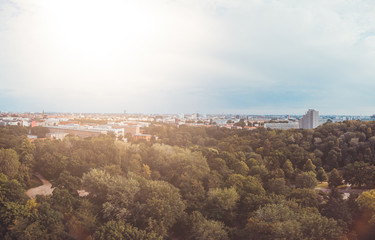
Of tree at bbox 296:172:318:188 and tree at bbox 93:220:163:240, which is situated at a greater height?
tree at bbox 296:172:318:188

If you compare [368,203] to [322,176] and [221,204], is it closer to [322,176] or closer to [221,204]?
[221,204]

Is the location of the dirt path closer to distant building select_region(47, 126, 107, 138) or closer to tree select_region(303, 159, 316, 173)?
distant building select_region(47, 126, 107, 138)

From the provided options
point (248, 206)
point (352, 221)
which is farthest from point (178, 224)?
point (352, 221)

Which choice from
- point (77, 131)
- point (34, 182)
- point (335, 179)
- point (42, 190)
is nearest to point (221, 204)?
point (335, 179)

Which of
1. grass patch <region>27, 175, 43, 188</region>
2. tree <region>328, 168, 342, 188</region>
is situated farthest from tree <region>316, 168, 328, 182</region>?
grass patch <region>27, 175, 43, 188</region>

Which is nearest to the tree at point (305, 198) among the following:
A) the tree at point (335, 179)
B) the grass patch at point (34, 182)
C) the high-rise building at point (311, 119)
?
the tree at point (335, 179)

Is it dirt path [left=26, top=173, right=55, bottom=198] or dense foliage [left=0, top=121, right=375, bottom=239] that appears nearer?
dense foliage [left=0, top=121, right=375, bottom=239]

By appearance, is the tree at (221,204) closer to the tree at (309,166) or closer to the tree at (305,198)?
the tree at (305,198)
